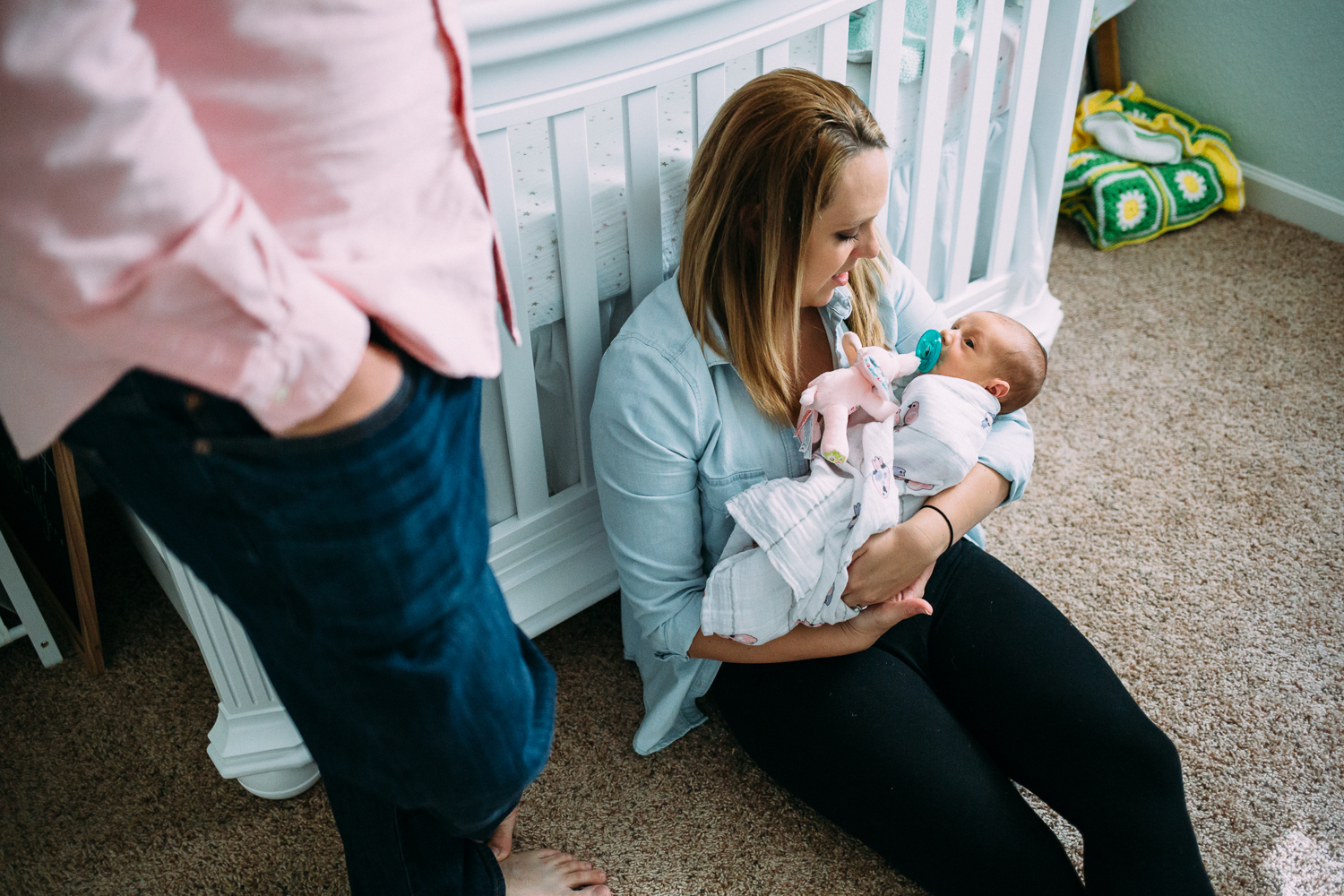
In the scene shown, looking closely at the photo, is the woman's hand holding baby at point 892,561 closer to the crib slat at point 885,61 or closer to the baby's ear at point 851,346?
the baby's ear at point 851,346

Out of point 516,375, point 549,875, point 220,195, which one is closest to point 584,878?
point 549,875

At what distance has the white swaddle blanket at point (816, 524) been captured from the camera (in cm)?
110

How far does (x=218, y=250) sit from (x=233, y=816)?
1012 mm

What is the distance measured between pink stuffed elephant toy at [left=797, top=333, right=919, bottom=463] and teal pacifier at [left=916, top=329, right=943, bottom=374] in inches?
3.4

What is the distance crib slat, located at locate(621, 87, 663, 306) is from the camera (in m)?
1.08

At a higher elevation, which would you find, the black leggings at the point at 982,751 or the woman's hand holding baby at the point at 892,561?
the woman's hand holding baby at the point at 892,561

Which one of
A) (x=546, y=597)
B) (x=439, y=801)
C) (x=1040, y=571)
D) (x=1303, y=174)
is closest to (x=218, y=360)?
(x=439, y=801)

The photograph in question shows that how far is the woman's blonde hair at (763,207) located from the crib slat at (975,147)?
0.48 meters

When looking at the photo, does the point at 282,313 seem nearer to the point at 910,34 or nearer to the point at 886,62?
the point at 886,62

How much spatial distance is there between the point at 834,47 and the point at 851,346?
1.26ft

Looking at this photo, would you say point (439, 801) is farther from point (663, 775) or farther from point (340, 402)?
point (663, 775)

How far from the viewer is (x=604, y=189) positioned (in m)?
1.15

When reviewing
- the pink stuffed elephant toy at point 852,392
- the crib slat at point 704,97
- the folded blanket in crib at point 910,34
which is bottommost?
the pink stuffed elephant toy at point 852,392

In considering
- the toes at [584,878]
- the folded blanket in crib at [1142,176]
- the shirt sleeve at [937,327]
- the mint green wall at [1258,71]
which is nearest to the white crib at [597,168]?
the shirt sleeve at [937,327]
